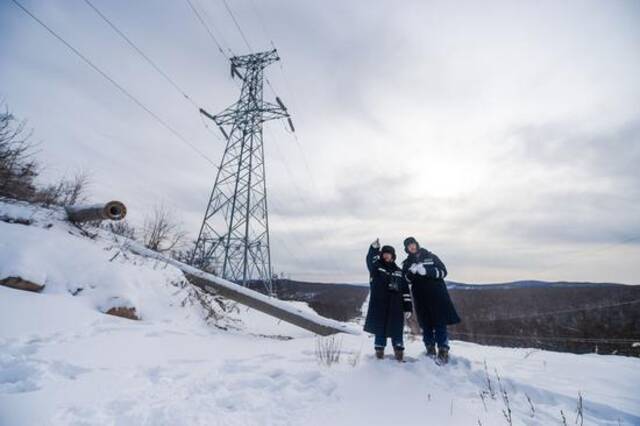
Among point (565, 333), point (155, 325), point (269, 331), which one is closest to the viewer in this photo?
point (155, 325)

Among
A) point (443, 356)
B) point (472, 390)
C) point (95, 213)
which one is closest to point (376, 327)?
point (443, 356)

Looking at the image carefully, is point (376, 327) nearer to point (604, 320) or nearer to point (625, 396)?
point (625, 396)

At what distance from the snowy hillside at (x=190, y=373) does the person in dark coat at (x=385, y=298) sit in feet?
1.25

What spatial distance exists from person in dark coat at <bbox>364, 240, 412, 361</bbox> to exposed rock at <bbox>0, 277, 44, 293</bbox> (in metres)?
4.99

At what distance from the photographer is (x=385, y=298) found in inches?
188

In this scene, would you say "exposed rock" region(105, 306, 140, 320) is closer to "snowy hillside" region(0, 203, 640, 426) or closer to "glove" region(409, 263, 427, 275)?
"snowy hillside" region(0, 203, 640, 426)

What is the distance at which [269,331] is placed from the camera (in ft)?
25.4

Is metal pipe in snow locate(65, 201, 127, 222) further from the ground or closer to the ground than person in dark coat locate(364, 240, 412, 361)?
further from the ground

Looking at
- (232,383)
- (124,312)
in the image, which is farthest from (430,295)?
(124,312)

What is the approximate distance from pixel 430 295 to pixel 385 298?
2.49 feet

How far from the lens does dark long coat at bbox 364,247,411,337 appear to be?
4.61 m

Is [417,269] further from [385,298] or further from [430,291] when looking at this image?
[385,298]

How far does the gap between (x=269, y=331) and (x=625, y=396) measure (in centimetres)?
648

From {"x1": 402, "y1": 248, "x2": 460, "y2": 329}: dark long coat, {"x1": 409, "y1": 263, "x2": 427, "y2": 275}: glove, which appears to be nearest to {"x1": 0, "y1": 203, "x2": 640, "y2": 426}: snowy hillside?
{"x1": 402, "y1": 248, "x2": 460, "y2": 329}: dark long coat
